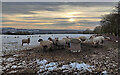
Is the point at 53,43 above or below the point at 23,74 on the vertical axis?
above

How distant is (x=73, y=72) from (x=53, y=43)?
7.61 m

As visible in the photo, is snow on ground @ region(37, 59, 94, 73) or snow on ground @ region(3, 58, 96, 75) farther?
snow on ground @ region(37, 59, 94, 73)

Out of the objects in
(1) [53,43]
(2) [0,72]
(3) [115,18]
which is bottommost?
(2) [0,72]

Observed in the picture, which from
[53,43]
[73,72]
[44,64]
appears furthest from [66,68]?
[53,43]

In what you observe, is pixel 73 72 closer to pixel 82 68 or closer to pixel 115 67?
pixel 82 68

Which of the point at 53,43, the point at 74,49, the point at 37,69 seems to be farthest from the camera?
the point at 53,43

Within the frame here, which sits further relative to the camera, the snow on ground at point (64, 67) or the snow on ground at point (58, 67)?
the snow on ground at point (64, 67)

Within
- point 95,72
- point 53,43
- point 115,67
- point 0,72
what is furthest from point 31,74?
point 53,43

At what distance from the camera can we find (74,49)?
40.7 ft

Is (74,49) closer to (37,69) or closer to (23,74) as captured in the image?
(37,69)

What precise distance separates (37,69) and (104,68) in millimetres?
4510

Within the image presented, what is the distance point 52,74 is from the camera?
7.23 m

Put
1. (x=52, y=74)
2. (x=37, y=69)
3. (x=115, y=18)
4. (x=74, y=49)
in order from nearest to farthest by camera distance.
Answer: (x=52, y=74), (x=37, y=69), (x=74, y=49), (x=115, y=18)

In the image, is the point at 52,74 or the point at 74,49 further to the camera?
the point at 74,49
